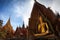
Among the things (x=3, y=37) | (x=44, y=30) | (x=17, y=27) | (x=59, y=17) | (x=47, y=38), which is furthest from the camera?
(x=17, y=27)

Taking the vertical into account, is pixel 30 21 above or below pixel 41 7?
below

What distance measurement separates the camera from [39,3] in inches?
554

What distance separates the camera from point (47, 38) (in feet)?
40.1

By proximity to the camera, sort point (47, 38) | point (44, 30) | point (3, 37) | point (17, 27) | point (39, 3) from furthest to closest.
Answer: point (17, 27)
point (3, 37)
point (39, 3)
point (44, 30)
point (47, 38)

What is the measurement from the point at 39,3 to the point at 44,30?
2518 mm

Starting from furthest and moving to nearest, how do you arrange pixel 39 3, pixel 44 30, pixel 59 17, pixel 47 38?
pixel 39 3 → pixel 44 30 → pixel 47 38 → pixel 59 17

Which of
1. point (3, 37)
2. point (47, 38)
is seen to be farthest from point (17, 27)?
point (47, 38)

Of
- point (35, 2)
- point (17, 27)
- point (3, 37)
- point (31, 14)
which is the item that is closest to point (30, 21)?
point (31, 14)

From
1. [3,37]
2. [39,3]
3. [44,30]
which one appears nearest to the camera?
[44,30]

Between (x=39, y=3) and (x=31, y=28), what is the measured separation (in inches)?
90.1

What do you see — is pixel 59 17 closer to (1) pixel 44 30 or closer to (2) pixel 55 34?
(2) pixel 55 34

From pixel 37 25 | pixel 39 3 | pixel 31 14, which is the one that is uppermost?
pixel 39 3

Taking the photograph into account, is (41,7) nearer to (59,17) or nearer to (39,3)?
(39,3)

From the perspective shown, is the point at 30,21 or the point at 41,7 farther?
the point at 30,21
